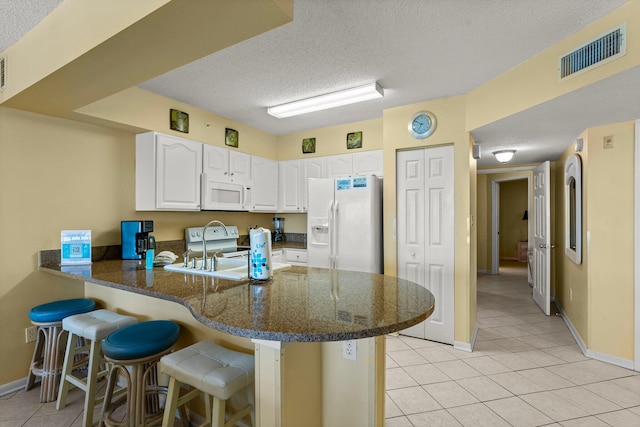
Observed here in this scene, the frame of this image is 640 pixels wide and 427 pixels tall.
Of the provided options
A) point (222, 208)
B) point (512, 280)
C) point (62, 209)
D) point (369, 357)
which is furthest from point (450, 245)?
point (512, 280)

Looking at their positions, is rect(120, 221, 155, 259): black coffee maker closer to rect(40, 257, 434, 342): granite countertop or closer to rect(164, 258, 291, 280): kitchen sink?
rect(40, 257, 434, 342): granite countertop

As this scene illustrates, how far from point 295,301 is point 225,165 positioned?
272cm

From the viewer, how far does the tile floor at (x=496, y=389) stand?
2062 millimetres

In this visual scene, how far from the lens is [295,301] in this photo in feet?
4.71

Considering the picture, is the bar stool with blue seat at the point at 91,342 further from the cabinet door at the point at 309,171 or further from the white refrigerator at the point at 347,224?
the cabinet door at the point at 309,171

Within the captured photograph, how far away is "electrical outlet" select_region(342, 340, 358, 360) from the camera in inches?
63.1

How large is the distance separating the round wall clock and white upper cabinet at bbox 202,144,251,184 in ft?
6.82

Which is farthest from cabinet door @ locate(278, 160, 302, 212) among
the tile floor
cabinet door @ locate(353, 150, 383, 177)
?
the tile floor

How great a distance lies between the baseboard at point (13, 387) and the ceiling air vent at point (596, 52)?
4638 mm

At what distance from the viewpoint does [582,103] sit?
2258 mm

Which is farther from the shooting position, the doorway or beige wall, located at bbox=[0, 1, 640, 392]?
the doorway

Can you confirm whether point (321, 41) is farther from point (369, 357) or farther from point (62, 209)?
point (62, 209)

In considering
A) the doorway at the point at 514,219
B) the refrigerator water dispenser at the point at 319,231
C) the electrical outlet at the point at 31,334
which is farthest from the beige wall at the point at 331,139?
the doorway at the point at 514,219

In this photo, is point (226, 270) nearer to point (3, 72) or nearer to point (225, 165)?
point (225, 165)
